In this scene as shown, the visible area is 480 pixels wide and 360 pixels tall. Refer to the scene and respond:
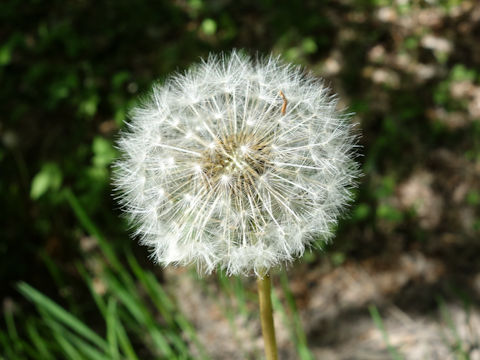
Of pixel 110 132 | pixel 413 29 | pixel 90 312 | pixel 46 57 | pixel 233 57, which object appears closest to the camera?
pixel 233 57

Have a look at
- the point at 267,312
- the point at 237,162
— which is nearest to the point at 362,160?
the point at 237,162

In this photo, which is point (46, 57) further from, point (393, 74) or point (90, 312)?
point (393, 74)

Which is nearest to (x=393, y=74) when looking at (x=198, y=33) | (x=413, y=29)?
(x=413, y=29)

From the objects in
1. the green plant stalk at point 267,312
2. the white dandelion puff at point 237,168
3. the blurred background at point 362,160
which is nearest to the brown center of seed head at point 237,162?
the white dandelion puff at point 237,168

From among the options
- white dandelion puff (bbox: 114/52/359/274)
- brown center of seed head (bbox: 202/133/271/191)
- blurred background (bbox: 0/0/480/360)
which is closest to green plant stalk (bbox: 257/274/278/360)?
white dandelion puff (bbox: 114/52/359/274)

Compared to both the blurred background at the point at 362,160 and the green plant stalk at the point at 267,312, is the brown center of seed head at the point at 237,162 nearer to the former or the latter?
the green plant stalk at the point at 267,312

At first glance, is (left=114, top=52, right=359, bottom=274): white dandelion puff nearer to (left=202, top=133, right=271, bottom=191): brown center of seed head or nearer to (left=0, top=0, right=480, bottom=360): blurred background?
(left=202, top=133, right=271, bottom=191): brown center of seed head
